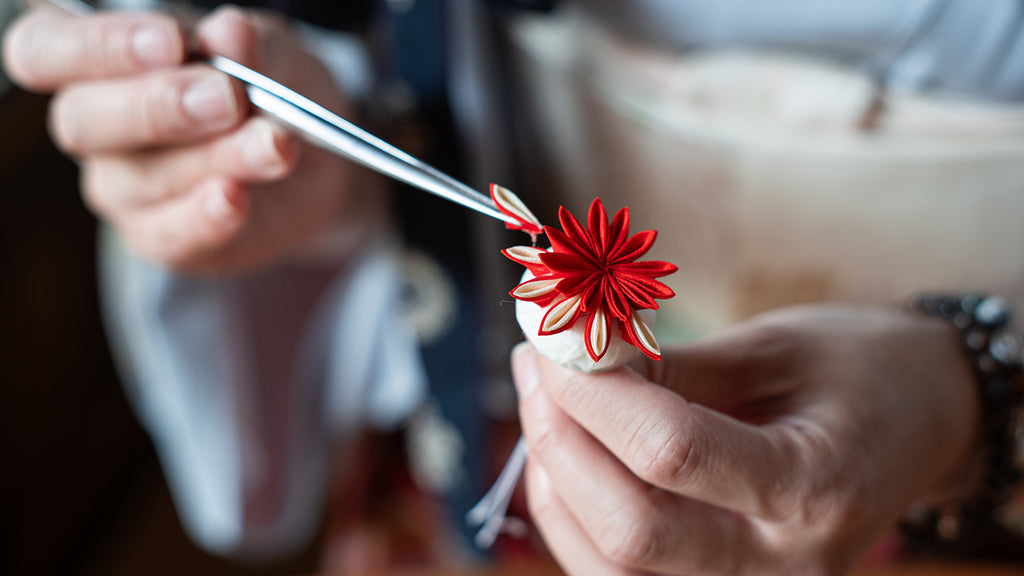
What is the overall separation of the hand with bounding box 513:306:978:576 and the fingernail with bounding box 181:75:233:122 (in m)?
0.20

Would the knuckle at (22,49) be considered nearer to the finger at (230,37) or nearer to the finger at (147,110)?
the finger at (147,110)

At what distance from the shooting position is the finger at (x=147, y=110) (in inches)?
14.0

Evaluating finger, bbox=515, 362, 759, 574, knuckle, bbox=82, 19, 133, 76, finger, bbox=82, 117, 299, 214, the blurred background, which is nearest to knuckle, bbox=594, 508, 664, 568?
finger, bbox=515, 362, 759, 574

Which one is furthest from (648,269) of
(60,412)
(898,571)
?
(60,412)

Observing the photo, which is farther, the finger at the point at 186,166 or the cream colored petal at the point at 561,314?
the finger at the point at 186,166

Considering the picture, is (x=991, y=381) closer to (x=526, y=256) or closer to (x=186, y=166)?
(x=526, y=256)

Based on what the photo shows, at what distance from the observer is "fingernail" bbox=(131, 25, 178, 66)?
368mm

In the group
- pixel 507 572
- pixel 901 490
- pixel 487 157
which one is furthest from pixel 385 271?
pixel 901 490

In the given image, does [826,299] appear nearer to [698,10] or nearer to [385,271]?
[698,10]

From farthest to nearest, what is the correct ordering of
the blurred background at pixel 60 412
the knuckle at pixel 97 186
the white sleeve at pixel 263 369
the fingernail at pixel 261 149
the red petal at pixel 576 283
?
the blurred background at pixel 60 412
the white sleeve at pixel 263 369
the knuckle at pixel 97 186
the fingernail at pixel 261 149
the red petal at pixel 576 283

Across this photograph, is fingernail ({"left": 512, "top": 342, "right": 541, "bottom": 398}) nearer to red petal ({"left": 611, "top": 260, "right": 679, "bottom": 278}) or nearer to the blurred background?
red petal ({"left": 611, "top": 260, "right": 679, "bottom": 278})

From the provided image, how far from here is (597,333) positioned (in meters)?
0.25

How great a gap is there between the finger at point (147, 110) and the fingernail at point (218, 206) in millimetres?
32

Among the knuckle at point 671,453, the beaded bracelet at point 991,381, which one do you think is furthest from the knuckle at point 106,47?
the beaded bracelet at point 991,381
